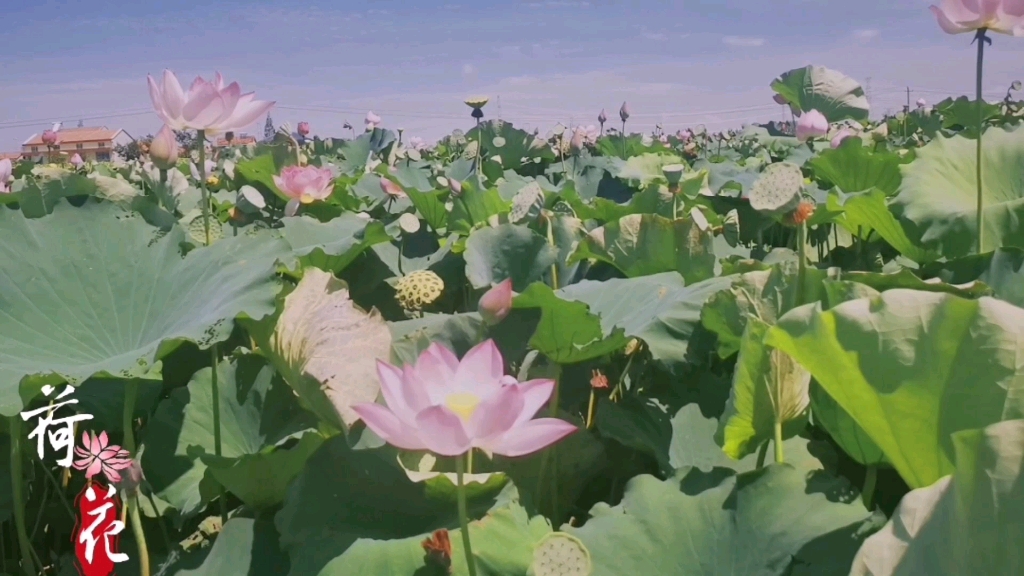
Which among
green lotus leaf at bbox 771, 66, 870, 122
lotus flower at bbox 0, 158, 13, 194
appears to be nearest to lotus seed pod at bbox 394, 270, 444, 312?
lotus flower at bbox 0, 158, 13, 194

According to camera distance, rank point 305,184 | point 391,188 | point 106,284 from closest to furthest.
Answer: point 106,284, point 305,184, point 391,188

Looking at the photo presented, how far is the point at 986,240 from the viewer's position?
1473mm

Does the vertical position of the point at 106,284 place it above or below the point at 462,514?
above

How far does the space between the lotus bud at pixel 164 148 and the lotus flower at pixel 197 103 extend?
0.18 meters

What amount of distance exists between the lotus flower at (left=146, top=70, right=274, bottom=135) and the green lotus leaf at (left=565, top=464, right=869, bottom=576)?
0.84 meters

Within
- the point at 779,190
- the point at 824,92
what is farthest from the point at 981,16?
the point at 824,92

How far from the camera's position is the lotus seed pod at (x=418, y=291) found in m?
1.23

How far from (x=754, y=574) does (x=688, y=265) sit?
29.2 inches

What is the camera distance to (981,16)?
1.23m

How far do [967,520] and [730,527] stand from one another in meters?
0.27

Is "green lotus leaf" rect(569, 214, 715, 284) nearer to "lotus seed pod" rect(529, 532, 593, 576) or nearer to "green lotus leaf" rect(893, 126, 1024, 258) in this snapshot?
"green lotus leaf" rect(893, 126, 1024, 258)

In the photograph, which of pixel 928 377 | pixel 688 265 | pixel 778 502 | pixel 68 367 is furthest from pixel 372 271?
pixel 928 377

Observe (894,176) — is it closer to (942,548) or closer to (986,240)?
(986,240)

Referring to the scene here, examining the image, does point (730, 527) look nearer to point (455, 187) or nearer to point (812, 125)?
point (455, 187)
